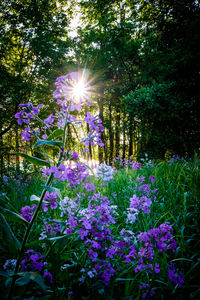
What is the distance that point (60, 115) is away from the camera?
4.13 feet

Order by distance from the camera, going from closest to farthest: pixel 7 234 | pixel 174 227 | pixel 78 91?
pixel 7 234 < pixel 78 91 < pixel 174 227

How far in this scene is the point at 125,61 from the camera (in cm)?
1328

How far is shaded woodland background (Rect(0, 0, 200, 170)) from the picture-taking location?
6.41m

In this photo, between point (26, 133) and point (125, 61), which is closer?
point (26, 133)

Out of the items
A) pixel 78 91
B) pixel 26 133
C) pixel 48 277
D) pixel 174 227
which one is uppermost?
pixel 78 91

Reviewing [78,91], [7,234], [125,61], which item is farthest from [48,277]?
[125,61]

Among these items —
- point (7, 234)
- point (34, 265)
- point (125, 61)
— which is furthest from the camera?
point (125, 61)

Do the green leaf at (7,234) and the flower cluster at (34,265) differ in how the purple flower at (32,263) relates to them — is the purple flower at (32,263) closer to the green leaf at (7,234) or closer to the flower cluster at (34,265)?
the flower cluster at (34,265)

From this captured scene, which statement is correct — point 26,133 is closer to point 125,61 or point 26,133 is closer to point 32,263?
point 32,263

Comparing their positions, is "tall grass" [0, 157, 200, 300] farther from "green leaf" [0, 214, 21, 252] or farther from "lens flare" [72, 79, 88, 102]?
"lens flare" [72, 79, 88, 102]

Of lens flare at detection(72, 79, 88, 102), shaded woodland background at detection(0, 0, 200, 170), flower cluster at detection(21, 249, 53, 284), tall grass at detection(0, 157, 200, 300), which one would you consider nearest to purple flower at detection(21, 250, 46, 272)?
flower cluster at detection(21, 249, 53, 284)

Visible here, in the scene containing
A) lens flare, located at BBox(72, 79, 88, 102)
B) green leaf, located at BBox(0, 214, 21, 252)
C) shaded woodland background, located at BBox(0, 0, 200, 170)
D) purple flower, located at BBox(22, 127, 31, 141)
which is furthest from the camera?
shaded woodland background, located at BBox(0, 0, 200, 170)

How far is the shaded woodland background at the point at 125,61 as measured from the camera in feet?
21.0

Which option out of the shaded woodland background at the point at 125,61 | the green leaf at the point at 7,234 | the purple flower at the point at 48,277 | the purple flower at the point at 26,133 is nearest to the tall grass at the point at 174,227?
the green leaf at the point at 7,234
